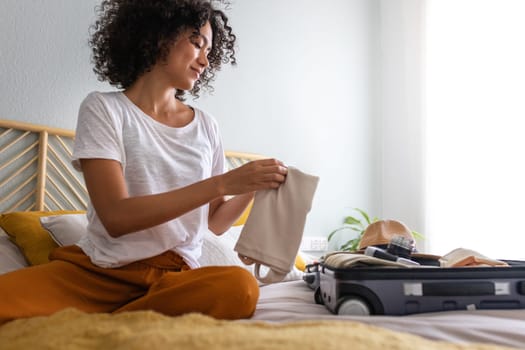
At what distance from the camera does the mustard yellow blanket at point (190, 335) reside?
2.34 ft

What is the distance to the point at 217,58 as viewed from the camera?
68.2 inches

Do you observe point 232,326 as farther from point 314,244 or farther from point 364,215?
point 364,215

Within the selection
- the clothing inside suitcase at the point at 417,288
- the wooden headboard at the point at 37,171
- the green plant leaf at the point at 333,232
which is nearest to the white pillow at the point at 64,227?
the wooden headboard at the point at 37,171

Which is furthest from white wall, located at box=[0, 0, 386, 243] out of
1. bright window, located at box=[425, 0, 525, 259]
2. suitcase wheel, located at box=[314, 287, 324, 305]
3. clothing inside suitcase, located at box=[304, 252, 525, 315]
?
clothing inside suitcase, located at box=[304, 252, 525, 315]

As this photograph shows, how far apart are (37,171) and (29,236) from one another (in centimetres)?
46

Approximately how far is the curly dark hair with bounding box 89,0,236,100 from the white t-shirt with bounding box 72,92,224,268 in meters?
0.16

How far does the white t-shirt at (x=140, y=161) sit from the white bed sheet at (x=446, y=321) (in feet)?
0.92

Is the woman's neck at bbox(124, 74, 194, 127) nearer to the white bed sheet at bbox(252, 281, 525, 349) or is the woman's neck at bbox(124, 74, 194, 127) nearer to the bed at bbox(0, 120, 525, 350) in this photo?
the bed at bbox(0, 120, 525, 350)

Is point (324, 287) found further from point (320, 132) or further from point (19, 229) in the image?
point (320, 132)

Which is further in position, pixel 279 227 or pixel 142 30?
pixel 142 30

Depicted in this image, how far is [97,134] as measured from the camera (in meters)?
1.33

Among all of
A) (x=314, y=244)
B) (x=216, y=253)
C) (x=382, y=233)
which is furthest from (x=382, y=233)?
(x=314, y=244)

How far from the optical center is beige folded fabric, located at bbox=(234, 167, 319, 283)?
1.22 meters

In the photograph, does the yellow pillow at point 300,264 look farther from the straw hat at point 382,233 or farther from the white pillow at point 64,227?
the white pillow at point 64,227
